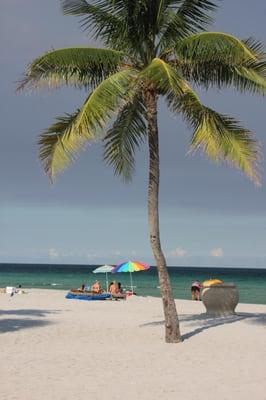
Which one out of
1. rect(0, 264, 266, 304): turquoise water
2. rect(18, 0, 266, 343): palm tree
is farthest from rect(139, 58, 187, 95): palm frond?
rect(0, 264, 266, 304): turquoise water

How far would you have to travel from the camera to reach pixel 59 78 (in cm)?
1298

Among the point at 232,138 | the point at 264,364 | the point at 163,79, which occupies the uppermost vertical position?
the point at 163,79

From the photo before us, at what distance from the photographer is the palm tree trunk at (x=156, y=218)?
41.0 feet

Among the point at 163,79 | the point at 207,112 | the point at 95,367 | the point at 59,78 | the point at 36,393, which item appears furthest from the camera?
the point at 59,78

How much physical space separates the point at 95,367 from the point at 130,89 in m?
6.06

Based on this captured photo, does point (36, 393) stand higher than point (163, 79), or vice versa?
point (163, 79)

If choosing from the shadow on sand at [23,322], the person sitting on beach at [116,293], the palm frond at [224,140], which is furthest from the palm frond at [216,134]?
the person sitting on beach at [116,293]

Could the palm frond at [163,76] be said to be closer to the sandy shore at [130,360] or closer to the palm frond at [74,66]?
the palm frond at [74,66]

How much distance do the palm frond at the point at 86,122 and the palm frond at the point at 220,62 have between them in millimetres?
1364

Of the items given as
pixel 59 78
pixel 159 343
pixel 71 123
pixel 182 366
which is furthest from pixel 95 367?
pixel 59 78

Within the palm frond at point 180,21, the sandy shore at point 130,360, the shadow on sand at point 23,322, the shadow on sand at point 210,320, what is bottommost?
the sandy shore at point 130,360

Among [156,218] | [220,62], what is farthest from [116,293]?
[220,62]

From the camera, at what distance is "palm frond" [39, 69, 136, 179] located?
36.6ft

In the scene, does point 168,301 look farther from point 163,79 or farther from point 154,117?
point 163,79
